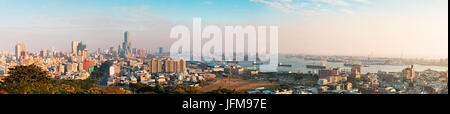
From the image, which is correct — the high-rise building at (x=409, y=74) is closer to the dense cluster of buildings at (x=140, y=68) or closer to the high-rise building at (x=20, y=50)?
the dense cluster of buildings at (x=140, y=68)

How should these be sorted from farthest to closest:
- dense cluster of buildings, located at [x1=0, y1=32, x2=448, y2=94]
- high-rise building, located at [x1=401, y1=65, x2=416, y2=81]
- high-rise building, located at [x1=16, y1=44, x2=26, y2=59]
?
dense cluster of buildings, located at [x1=0, y1=32, x2=448, y2=94] < high-rise building, located at [x1=16, y1=44, x2=26, y2=59] < high-rise building, located at [x1=401, y1=65, x2=416, y2=81]

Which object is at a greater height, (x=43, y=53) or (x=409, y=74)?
(x=43, y=53)

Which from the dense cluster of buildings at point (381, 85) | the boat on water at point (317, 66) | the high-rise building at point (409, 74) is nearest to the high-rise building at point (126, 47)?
the dense cluster of buildings at point (381, 85)

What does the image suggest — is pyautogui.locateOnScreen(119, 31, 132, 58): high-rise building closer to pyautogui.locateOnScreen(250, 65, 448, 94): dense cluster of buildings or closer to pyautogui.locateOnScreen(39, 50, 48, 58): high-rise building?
pyautogui.locateOnScreen(39, 50, 48, 58): high-rise building

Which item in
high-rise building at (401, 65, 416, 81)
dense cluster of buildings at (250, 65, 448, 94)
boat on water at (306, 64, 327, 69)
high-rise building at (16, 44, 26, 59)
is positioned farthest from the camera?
boat on water at (306, 64, 327, 69)

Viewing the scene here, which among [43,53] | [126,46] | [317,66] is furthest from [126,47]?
[317,66]

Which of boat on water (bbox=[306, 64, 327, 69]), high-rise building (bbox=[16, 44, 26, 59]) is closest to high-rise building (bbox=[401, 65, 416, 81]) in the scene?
boat on water (bbox=[306, 64, 327, 69])

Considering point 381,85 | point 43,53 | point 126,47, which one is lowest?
point 381,85

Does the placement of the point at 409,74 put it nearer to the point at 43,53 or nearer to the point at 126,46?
the point at 126,46

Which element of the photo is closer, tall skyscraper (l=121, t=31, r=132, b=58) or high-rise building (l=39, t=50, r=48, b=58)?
tall skyscraper (l=121, t=31, r=132, b=58)

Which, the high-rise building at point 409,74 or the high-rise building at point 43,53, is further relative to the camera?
the high-rise building at point 43,53

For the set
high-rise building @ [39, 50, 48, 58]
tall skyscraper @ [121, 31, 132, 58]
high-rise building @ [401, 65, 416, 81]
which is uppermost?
tall skyscraper @ [121, 31, 132, 58]
